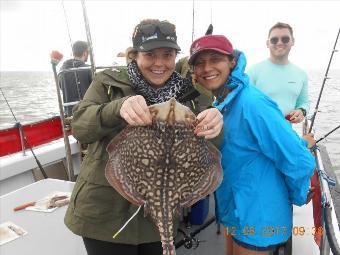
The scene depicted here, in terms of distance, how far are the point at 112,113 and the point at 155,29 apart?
684 mm

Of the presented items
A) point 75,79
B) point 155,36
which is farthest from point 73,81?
point 155,36

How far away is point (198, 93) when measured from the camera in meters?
2.37

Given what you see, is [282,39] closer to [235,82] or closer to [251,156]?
[235,82]

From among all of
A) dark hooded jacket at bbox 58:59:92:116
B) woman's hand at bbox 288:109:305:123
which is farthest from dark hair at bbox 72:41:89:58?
woman's hand at bbox 288:109:305:123

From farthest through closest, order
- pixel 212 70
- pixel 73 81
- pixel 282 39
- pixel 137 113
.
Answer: pixel 73 81, pixel 282 39, pixel 212 70, pixel 137 113

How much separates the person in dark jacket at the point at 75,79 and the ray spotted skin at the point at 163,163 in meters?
4.46

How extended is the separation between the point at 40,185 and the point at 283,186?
373 cm

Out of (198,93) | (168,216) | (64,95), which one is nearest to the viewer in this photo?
(168,216)

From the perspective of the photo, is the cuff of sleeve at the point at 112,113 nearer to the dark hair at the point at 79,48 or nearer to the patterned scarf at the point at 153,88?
the patterned scarf at the point at 153,88

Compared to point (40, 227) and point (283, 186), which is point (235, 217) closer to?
point (283, 186)

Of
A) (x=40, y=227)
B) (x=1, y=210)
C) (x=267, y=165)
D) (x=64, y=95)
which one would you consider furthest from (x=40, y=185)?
(x=267, y=165)

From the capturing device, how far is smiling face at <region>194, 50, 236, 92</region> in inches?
104

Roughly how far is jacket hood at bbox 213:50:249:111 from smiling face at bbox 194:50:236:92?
73mm

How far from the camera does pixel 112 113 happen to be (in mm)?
1874
